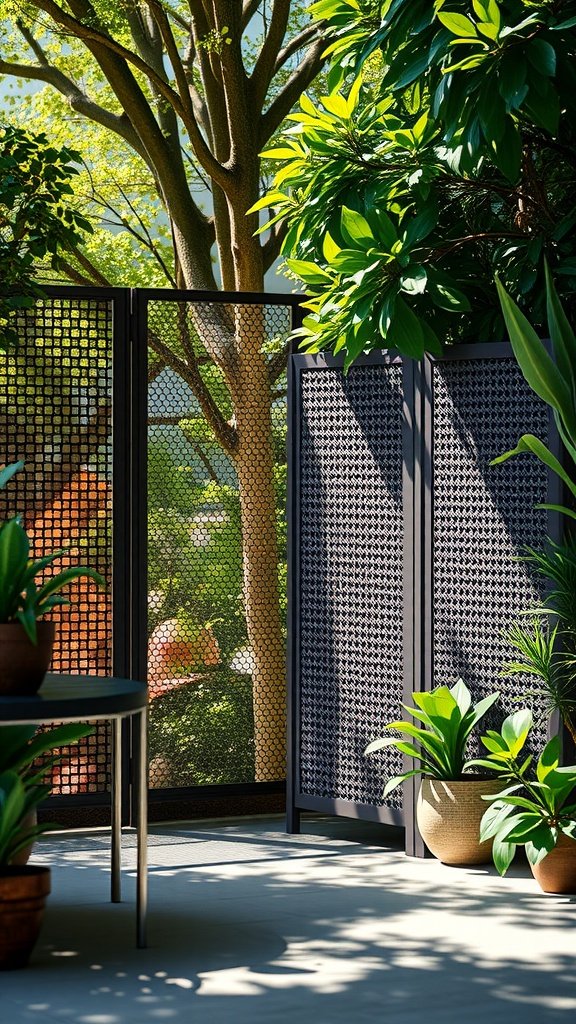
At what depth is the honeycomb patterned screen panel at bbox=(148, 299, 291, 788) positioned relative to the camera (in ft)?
24.2

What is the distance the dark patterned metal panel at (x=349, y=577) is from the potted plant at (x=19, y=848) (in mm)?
1760

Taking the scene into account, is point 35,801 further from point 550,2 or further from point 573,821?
point 550,2

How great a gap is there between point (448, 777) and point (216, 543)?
1.79m

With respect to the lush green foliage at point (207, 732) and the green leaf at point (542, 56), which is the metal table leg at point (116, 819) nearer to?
the lush green foliage at point (207, 732)

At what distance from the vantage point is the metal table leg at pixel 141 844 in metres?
4.95

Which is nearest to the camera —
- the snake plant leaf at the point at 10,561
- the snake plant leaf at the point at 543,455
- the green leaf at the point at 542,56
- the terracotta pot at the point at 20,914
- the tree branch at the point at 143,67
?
the terracotta pot at the point at 20,914

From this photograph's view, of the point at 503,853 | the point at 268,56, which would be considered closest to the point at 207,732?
the point at 503,853

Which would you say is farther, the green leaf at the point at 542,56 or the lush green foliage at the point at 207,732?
the lush green foliage at the point at 207,732

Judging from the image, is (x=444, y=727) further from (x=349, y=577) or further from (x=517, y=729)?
(x=349, y=577)

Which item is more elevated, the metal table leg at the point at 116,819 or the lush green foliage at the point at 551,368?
the lush green foliage at the point at 551,368

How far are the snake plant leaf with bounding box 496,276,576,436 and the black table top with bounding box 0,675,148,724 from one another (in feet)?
5.62

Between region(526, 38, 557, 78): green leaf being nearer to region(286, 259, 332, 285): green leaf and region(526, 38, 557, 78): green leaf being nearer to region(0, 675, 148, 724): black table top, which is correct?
region(286, 259, 332, 285): green leaf

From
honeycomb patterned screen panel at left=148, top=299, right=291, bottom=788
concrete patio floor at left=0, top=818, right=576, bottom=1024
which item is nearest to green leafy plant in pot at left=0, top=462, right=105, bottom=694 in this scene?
concrete patio floor at left=0, top=818, right=576, bottom=1024

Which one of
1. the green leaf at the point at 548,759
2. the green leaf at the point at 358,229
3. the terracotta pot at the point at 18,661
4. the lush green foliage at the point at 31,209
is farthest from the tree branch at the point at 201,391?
the terracotta pot at the point at 18,661
